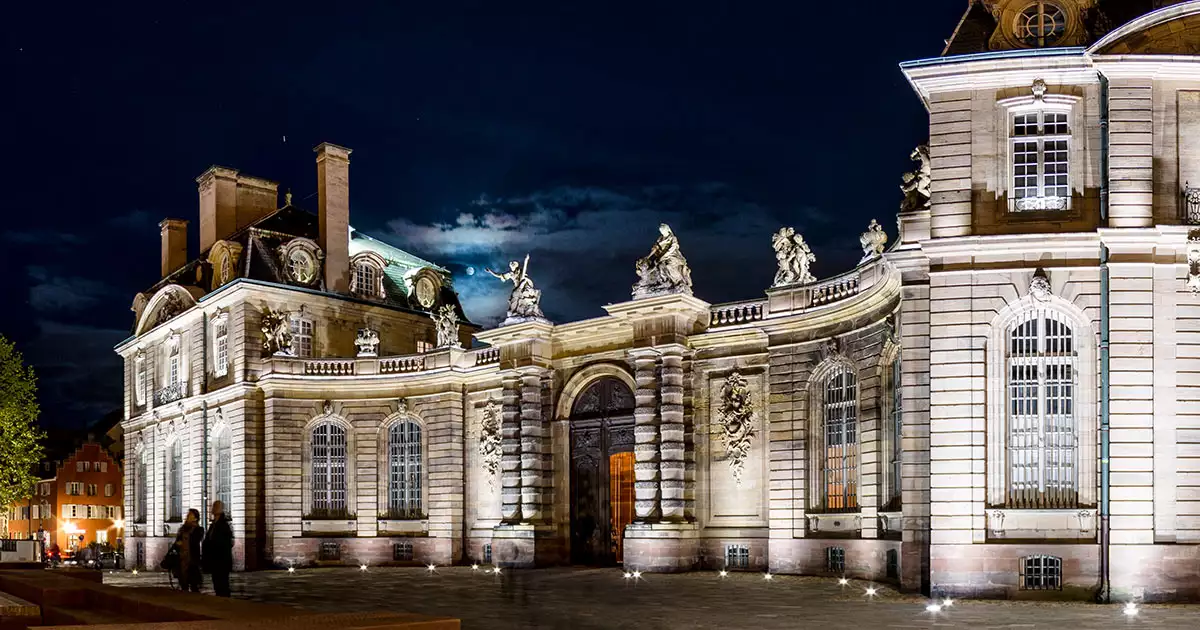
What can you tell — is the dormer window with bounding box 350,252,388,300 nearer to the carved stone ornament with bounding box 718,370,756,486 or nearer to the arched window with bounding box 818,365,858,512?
the carved stone ornament with bounding box 718,370,756,486

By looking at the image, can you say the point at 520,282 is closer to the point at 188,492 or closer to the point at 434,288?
the point at 434,288

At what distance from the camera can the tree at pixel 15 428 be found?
180 feet

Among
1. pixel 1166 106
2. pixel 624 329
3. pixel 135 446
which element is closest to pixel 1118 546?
pixel 1166 106

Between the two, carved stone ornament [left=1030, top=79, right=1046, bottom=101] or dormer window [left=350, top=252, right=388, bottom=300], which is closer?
carved stone ornament [left=1030, top=79, right=1046, bottom=101]

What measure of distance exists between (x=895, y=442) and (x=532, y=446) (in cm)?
1469

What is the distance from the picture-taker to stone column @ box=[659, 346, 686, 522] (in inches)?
1502

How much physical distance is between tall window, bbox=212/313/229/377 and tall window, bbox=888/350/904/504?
29936mm

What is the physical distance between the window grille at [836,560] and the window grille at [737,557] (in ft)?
12.3

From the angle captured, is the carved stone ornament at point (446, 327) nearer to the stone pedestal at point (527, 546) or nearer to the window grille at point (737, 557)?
the stone pedestal at point (527, 546)

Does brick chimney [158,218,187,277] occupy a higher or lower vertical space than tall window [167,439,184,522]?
higher

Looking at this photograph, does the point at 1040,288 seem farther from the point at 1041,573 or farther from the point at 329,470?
the point at 329,470

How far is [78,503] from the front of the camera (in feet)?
324

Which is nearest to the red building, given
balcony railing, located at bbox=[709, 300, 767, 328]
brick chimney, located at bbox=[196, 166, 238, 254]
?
brick chimney, located at bbox=[196, 166, 238, 254]

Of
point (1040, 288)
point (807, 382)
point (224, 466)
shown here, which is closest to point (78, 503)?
point (224, 466)
